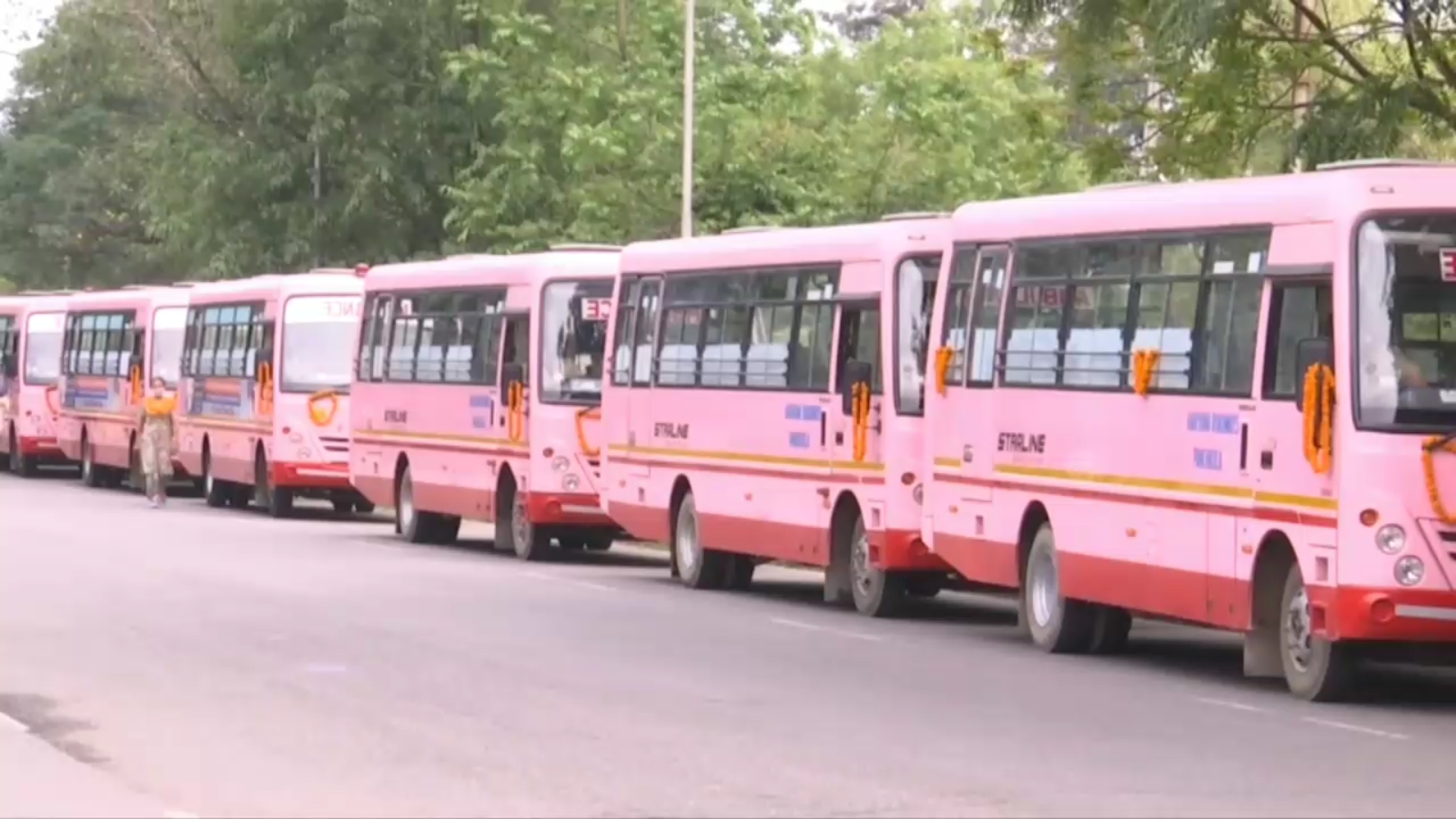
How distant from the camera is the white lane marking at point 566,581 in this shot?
2634 centimetres

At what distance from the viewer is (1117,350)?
65.1 ft

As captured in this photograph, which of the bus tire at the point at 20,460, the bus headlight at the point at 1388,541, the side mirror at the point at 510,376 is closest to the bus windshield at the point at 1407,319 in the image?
the bus headlight at the point at 1388,541

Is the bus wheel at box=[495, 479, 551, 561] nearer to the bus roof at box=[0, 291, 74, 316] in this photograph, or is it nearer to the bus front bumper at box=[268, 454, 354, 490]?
the bus front bumper at box=[268, 454, 354, 490]

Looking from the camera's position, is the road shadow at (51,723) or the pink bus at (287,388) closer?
the road shadow at (51,723)

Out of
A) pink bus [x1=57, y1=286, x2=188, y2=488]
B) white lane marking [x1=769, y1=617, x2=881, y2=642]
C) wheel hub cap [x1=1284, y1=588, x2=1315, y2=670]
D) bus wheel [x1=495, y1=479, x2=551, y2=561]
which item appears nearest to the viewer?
wheel hub cap [x1=1284, y1=588, x2=1315, y2=670]

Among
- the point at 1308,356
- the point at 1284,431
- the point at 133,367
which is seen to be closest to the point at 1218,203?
the point at 1284,431

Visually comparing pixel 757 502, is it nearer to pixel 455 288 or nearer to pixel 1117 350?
pixel 1117 350

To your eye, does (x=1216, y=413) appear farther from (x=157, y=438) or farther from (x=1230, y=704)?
(x=157, y=438)

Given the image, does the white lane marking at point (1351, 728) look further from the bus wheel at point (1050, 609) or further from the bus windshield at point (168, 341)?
the bus windshield at point (168, 341)

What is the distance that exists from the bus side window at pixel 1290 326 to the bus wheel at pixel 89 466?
34739mm

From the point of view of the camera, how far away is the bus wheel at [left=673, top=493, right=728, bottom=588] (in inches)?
1064

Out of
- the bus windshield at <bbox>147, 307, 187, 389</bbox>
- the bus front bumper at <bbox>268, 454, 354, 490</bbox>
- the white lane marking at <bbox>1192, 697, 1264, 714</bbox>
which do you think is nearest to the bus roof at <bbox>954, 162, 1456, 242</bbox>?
the white lane marking at <bbox>1192, 697, 1264, 714</bbox>

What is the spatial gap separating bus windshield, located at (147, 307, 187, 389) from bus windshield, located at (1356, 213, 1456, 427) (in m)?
31.9

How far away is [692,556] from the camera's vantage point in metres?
27.2
